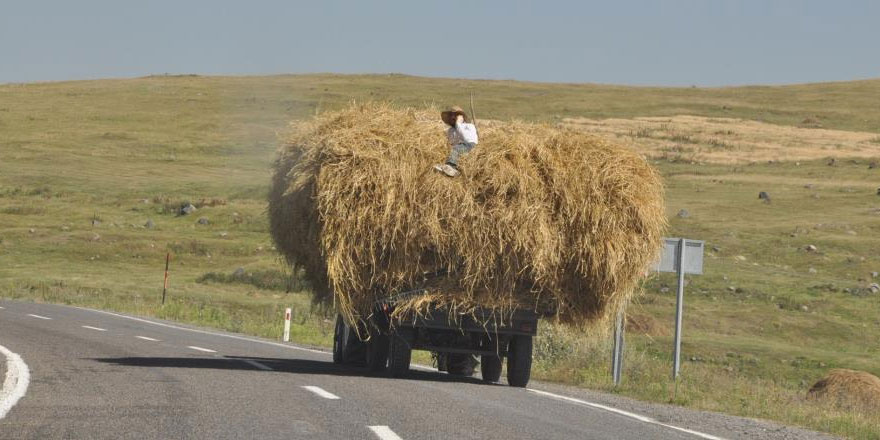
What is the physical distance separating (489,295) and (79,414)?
653 centimetres

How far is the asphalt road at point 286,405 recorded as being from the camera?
11.0m

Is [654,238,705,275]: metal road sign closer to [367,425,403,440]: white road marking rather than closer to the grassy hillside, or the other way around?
the grassy hillside

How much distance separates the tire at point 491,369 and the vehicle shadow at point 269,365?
0.88 ft

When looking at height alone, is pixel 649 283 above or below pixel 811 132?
below

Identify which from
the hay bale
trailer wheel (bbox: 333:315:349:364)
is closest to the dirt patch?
the hay bale

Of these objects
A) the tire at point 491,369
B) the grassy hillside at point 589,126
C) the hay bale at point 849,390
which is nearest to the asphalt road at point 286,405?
the tire at point 491,369

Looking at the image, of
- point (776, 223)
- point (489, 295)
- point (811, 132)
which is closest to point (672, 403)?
point (489, 295)

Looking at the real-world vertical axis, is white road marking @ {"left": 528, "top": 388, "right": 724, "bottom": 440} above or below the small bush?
below

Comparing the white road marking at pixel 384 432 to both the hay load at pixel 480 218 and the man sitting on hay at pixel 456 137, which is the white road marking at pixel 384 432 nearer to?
the hay load at pixel 480 218

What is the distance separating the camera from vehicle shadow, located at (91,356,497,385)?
57.8 ft

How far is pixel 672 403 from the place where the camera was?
1716 centimetres

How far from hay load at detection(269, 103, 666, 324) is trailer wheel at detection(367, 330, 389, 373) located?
1.00 metres

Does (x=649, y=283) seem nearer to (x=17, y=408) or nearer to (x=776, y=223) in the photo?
(x=776, y=223)

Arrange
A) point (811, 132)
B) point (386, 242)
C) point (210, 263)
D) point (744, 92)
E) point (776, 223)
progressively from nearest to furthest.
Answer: point (386, 242) → point (210, 263) → point (776, 223) → point (811, 132) → point (744, 92)
